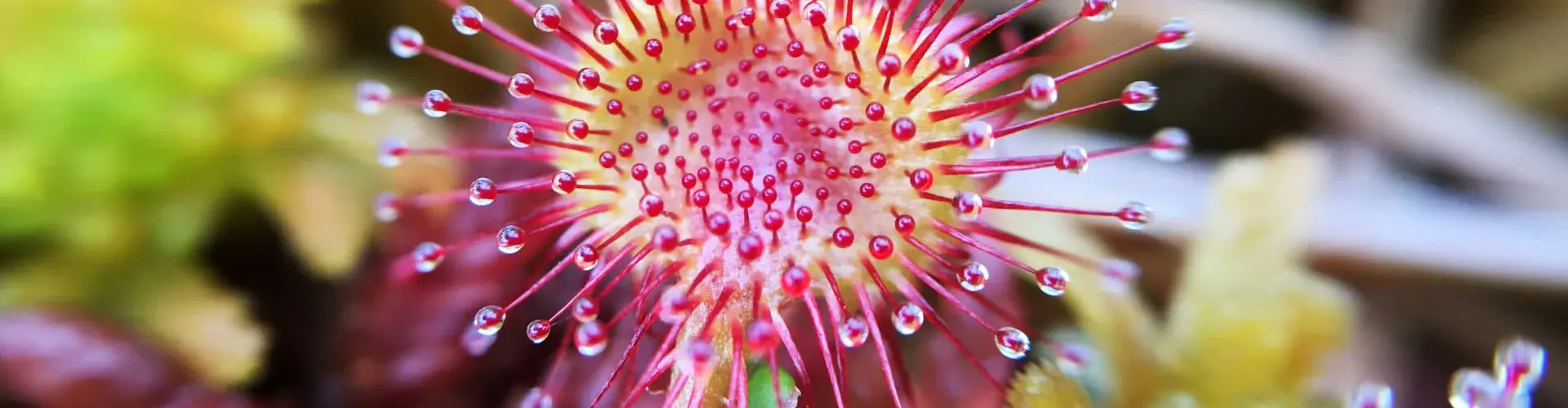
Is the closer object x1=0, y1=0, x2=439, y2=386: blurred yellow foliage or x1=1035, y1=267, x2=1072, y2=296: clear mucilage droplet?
A: x1=1035, y1=267, x2=1072, y2=296: clear mucilage droplet

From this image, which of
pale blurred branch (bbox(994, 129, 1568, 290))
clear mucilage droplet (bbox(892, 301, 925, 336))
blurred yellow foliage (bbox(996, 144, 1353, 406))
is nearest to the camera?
clear mucilage droplet (bbox(892, 301, 925, 336))

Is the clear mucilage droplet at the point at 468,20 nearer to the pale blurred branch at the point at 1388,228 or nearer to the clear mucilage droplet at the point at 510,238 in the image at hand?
the clear mucilage droplet at the point at 510,238

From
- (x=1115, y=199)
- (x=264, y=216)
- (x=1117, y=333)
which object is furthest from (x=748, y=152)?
(x=264, y=216)

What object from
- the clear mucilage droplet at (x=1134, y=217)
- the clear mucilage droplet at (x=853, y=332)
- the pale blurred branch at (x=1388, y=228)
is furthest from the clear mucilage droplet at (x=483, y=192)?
the pale blurred branch at (x=1388, y=228)

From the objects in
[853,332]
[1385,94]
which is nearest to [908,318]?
[853,332]

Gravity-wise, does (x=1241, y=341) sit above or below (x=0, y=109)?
below

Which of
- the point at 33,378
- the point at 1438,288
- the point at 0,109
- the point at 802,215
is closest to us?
the point at 802,215

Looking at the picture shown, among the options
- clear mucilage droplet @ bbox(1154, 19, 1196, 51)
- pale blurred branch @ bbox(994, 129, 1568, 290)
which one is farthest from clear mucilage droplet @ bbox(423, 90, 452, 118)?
pale blurred branch @ bbox(994, 129, 1568, 290)

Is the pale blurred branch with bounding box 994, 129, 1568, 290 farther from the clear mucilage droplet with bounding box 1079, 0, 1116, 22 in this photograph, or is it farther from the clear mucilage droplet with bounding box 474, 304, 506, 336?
the clear mucilage droplet with bounding box 474, 304, 506, 336

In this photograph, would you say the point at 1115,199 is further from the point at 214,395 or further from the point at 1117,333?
the point at 214,395
